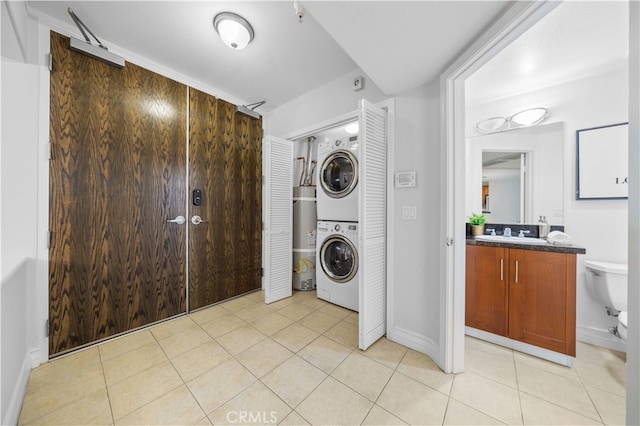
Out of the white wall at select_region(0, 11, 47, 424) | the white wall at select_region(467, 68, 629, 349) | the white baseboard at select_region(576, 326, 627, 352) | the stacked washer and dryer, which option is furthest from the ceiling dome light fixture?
the white baseboard at select_region(576, 326, 627, 352)

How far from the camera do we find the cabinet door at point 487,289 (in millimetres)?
1784

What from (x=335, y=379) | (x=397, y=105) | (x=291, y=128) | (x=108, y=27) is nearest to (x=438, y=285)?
(x=335, y=379)

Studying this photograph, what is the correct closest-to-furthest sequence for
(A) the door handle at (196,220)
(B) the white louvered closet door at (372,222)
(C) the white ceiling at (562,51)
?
(C) the white ceiling at (562,51) < (B) the white louvered closet door at (372,222) < (A) the door handle at (196,220)

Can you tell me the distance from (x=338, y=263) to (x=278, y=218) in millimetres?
886

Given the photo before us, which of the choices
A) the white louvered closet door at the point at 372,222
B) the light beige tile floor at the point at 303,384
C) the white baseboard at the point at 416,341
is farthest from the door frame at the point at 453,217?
the white louvered closet door at the point at 372,222

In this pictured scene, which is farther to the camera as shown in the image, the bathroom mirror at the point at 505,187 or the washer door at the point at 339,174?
the washer door at the point at 339,174

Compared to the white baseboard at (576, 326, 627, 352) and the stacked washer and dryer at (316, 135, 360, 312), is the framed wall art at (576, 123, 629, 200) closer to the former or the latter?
the white baseboard at (576, 326, 627, 352)

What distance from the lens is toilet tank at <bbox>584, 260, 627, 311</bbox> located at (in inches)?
61.9

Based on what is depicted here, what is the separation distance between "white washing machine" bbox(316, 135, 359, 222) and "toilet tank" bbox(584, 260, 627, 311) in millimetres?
1899

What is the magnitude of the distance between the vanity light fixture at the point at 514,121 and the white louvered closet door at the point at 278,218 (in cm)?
214

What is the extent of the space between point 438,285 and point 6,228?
287 centimetres

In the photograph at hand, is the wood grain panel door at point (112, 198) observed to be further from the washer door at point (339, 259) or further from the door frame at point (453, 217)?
the door frame at point (453, 217)

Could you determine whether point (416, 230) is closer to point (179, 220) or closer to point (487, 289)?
point (487, 289)

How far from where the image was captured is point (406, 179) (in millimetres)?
1766
